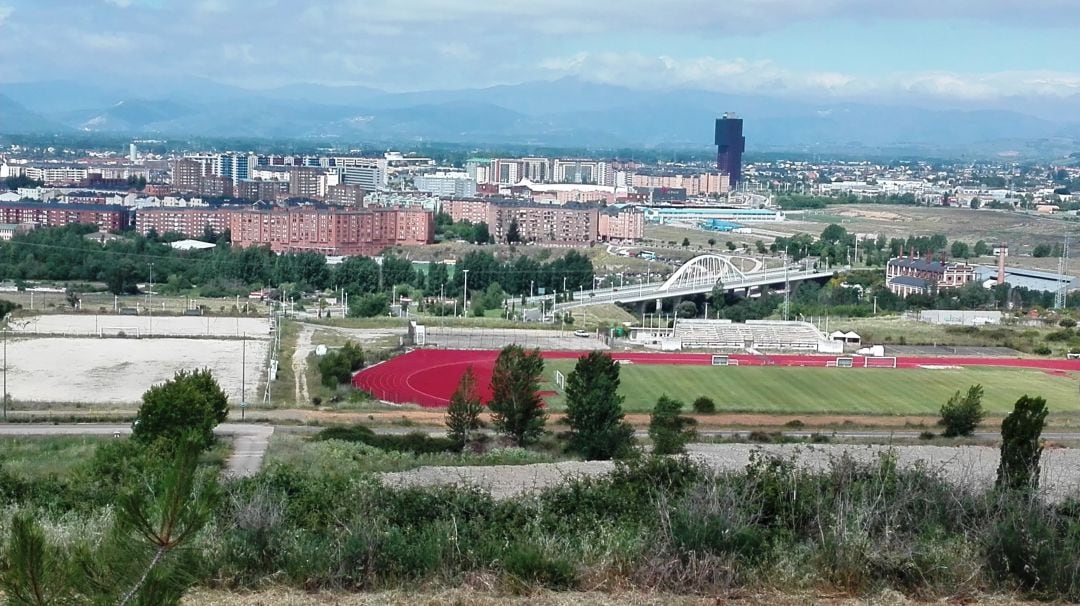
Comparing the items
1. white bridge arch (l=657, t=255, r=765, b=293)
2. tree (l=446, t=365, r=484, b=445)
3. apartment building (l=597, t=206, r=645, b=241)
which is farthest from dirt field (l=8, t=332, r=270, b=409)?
apartment building (l=597, t=206, r=645, b=241)

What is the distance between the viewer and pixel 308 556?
3686 millimetres

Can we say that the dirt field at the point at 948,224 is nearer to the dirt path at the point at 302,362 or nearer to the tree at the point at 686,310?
the tree at the point at 686,310

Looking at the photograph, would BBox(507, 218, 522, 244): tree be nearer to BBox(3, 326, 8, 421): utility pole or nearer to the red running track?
the red running track

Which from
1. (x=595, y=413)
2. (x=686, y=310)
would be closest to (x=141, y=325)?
(x=595, y=413)

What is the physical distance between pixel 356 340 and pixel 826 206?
38555 millimetres

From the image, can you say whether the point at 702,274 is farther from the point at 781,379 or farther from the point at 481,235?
the point at 781,379

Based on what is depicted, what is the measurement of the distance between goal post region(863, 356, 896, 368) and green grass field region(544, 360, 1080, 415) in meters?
0.32

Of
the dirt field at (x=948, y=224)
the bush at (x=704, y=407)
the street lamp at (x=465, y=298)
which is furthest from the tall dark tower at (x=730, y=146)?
the bush at (x=704, y=407)

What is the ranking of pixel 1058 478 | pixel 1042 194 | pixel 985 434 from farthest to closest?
pixel 1042 194 → pixel 985 434 → pixel 1058 478

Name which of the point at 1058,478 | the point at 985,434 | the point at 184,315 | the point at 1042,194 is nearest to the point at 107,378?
the point at 184,315

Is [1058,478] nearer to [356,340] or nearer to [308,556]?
[308,556]

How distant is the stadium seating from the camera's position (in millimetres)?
17406

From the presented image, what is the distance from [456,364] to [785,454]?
7.72 metres

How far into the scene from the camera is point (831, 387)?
13891 mm
